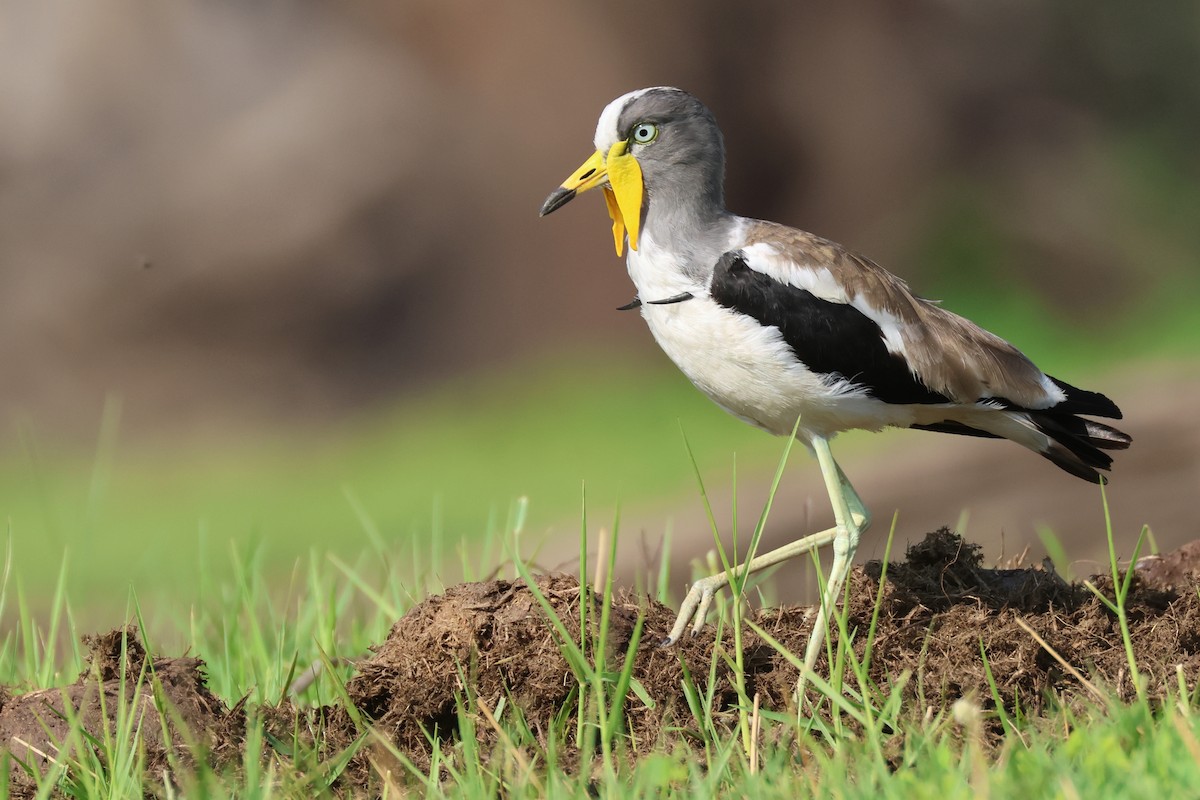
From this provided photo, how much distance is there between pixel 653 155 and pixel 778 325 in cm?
58

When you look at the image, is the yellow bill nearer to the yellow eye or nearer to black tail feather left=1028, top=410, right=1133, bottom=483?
the yellow eye

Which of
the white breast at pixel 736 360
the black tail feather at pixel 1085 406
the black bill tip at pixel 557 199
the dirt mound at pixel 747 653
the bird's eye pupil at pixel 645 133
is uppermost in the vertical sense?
the bird's eye pupil at pixel 645 133

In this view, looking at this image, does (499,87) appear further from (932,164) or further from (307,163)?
(932,164)

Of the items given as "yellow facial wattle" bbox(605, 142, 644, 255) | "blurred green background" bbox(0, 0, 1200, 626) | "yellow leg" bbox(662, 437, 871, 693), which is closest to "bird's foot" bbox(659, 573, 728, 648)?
"yellow leg" bbox(662, 437, 871, 693)

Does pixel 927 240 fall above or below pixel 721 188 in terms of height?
above

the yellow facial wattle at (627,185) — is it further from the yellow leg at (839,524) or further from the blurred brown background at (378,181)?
the blurred brown background at (378,181)

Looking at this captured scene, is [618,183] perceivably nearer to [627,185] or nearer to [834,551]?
[627,185]

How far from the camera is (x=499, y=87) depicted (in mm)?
9969

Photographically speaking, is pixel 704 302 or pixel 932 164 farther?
pixel 932 164

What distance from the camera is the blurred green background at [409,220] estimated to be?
9.68m

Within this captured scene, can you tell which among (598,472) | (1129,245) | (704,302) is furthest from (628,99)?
(1129,245)

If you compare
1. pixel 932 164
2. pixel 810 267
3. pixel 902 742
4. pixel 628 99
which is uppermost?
pixel 932 164

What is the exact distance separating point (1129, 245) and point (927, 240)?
201 centimetres

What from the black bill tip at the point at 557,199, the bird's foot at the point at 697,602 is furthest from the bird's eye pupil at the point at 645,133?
the bird's foot at the point at 697,602
